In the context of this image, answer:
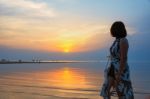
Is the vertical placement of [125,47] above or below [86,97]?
above

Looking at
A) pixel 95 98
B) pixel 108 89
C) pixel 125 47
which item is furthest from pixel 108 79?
pixel 95 98

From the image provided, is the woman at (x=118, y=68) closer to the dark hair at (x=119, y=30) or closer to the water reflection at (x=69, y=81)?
the dark hair at (x=119, y=30)

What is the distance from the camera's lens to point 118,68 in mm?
6070

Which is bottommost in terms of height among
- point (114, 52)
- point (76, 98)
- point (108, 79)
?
point (76, 98)

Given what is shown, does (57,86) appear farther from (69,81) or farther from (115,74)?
(115,74)

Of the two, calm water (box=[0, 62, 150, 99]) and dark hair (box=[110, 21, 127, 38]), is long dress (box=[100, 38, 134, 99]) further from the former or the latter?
calm water (box=[0, 62, 150, 99])

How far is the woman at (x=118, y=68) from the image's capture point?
237 inches

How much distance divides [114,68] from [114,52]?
0.25 metres

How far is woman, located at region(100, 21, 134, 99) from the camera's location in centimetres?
602

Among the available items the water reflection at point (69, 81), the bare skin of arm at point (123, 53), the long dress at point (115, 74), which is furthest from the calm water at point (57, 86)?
the bare skin of arm at point (123, 53)

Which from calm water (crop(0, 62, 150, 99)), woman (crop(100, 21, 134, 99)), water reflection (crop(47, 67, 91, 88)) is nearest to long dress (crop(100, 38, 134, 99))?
woman (crop(100, 21, 134, 99))

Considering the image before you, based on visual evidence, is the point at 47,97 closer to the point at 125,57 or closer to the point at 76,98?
the point at 76,98

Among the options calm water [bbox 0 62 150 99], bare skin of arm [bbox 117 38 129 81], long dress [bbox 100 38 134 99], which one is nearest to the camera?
bare skin of arm [bbox 117 38 129 81]

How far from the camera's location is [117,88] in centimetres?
613
